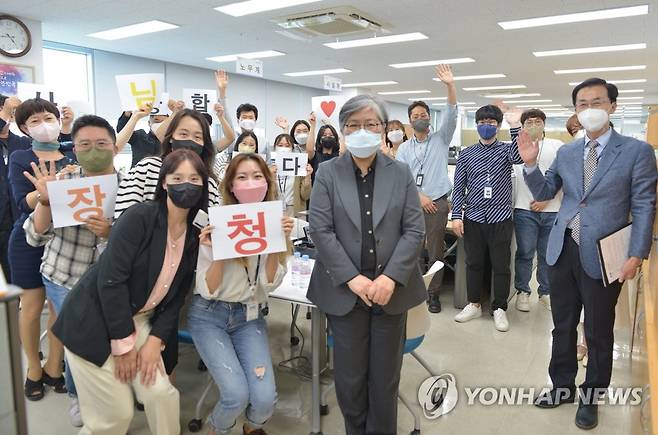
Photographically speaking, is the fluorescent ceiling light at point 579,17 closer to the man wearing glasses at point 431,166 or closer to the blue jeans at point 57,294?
the man wearing glasses at point 431,166

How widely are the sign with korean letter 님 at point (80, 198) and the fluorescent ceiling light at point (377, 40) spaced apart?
6370mm

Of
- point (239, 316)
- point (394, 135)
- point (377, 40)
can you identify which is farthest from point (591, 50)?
point (239, 316)

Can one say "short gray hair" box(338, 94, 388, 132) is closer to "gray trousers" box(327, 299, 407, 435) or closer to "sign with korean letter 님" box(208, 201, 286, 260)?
"sign with korean letter 님" box(208, 201, 286, 260)

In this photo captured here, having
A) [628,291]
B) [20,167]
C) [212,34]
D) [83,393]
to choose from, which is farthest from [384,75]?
[83,393]

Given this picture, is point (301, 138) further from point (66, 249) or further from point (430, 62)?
point (430, 62)

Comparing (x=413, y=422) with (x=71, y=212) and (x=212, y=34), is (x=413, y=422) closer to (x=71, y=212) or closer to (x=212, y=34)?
(x=71, y=212)

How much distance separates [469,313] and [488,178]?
1.18 meters

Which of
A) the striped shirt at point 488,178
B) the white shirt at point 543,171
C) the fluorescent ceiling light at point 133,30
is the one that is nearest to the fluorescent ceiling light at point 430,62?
the fluorescent ceiling light at point 133,30

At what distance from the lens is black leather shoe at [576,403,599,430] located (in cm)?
237

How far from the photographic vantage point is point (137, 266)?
1.83 metres

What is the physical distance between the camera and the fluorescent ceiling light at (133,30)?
7.18 meters

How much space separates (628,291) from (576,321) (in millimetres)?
897

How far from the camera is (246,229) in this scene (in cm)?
192

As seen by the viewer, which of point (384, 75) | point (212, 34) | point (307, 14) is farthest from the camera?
point (384, 75)
